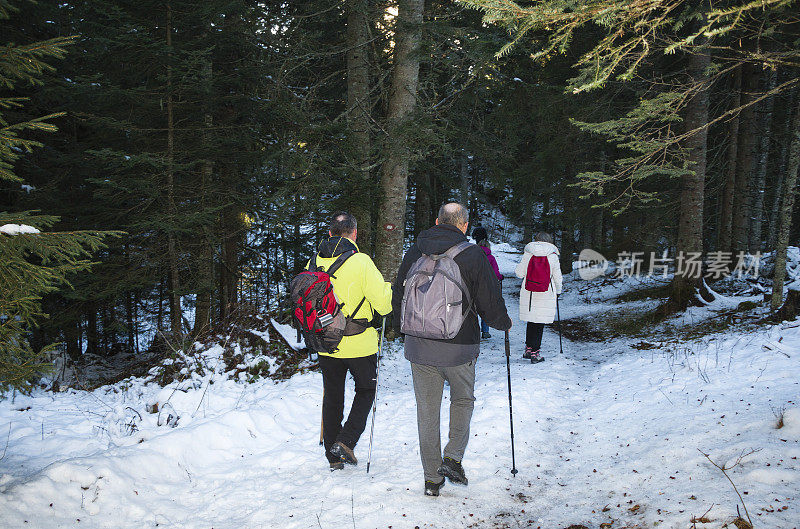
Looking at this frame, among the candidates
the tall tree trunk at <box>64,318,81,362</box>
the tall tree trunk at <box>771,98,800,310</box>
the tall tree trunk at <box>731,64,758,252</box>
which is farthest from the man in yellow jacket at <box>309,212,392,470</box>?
the tall tree trunk at <box>731,64,758,252</box>

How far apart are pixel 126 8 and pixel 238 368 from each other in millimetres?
8791

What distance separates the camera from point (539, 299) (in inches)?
336

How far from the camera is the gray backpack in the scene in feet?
12.8

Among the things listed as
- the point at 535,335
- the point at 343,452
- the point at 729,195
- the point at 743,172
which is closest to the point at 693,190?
the point at 729,195

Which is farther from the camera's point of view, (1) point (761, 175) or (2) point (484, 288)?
(1) point (761, 175)

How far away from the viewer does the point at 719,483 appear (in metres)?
3.71

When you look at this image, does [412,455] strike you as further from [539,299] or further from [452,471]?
[539,299]

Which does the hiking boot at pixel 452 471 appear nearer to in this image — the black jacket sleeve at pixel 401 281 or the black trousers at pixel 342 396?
the black trousers at pixel 342 396

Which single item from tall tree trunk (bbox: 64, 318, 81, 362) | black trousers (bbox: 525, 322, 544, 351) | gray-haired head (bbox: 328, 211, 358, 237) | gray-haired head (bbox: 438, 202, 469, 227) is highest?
gray-haired head (bbox: 438, 202, 469, 227)

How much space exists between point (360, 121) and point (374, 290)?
6.45m

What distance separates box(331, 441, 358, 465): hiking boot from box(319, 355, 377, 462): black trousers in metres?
0.04

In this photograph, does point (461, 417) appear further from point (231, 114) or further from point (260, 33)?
point (231, 114)

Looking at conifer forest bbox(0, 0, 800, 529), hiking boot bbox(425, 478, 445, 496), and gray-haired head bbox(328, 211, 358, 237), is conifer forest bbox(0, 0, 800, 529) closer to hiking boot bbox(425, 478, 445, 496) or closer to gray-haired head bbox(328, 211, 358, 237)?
hiking boot bbox(425, 478, 445, 496)

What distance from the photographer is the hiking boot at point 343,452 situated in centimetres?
454
